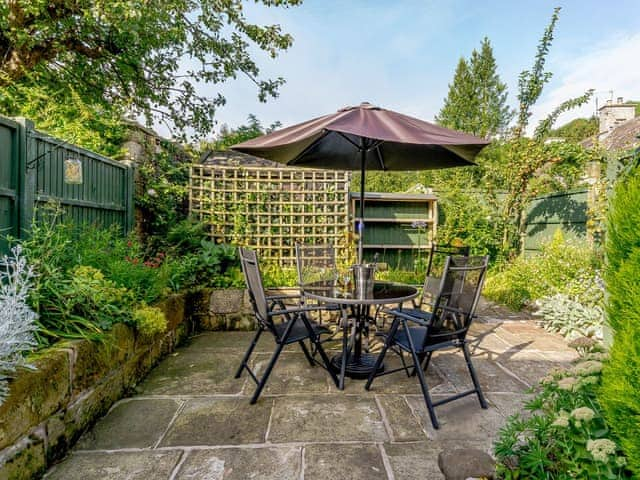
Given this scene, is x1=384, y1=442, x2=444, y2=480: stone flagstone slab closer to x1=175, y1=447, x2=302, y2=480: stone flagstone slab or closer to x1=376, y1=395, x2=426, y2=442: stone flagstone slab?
x1=376, y1=395, x2=426, y2=442: stone flagstone slab

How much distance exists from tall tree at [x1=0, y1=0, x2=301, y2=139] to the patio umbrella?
218cm

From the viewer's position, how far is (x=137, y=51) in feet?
15.1

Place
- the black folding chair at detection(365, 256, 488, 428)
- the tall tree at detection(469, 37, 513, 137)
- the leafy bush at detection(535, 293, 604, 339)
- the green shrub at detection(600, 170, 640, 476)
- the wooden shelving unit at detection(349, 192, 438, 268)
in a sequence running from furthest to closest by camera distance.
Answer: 1. the tall tree at detection(469, 37, 513, 137)
2. the wooden shelving unit at detection(349, 192, 438, 268)
3. the leafy bush at detection(535, 293, 604, 339)
4. the black folding chair at detection(365, 256, 488, 428)
5. the green shrub at detection(600, 170, 640, 476)

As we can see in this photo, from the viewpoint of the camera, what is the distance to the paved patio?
1.53 meters

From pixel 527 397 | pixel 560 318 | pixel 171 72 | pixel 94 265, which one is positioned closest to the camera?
pixel 527 397

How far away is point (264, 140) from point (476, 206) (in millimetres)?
4806

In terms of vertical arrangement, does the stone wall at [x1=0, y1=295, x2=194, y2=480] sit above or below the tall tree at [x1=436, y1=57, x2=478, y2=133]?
below

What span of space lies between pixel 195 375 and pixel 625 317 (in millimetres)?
2520

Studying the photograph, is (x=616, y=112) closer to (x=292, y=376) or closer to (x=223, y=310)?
Result: (x=223, y=310)

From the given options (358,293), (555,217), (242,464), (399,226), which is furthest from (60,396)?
(555,217)

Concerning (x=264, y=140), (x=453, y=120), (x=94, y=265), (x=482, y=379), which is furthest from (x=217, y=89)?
(x=453, y=120)

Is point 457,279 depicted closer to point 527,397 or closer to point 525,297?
point 527,397

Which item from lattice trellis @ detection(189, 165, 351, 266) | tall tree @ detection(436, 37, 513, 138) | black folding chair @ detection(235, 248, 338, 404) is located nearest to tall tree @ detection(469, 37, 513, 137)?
tall tree @ detection(436, 37, 513, 138)

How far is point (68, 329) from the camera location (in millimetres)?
1870
